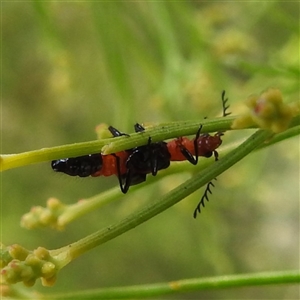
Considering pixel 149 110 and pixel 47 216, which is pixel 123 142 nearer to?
pixel 47 216

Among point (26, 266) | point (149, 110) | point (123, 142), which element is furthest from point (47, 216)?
point (149, 110)

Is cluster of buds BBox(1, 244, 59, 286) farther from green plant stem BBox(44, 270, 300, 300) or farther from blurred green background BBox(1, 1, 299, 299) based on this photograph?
blurred green background BBox(1, 1, 299, 299)

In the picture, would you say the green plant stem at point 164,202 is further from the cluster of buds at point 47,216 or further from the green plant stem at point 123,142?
the cluster of buds at point 47,216

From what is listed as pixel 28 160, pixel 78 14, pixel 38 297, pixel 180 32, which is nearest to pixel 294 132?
pixel 28 160

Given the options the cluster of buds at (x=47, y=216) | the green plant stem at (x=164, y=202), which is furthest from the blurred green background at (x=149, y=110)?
the green plant stem at (x=164, y=202)

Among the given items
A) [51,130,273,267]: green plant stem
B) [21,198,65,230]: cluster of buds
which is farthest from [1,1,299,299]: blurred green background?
[51,130,273,267]: green plant stem

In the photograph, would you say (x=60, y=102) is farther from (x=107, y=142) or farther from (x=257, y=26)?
(x=107, y=142)
